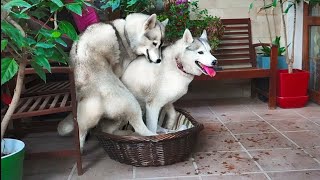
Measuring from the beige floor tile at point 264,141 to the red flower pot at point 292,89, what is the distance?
86 cm

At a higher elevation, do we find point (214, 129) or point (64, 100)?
point (64, 100)

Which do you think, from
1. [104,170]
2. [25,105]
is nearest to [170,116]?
[104,170]

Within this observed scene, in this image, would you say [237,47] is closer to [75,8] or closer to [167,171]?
[167,171]

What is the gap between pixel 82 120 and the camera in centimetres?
219

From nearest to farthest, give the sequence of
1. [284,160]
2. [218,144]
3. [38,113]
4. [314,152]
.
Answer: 1. [38,113]
2. [284,160]
3. [314,152]
4. [218,144]

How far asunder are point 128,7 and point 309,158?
1.83 m

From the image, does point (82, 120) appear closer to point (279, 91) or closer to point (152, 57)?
point (152, 57)

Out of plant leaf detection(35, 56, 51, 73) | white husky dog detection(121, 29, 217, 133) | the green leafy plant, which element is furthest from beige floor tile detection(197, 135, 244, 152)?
plant leaf detection(35, 56, 51, 73)

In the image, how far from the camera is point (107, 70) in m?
2.21

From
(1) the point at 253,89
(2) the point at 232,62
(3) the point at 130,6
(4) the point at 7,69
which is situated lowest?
(1) the point at 253,89

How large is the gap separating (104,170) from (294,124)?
5.53 ft

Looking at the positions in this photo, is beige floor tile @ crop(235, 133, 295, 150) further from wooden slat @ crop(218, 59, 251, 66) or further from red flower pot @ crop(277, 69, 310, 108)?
wooden slat @ crop(218, 59, 251, 66)

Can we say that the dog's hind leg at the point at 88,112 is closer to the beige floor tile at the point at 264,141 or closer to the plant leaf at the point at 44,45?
the plant leaf at the point at 44,45

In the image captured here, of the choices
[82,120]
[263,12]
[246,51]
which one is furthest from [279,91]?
[82,120]
